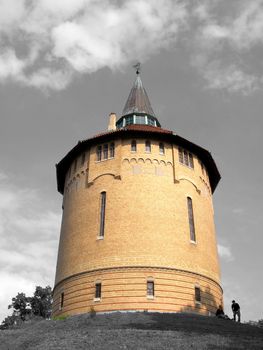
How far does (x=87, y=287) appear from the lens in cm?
2567

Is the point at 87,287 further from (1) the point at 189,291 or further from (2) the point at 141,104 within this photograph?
(2) the point at 141,104

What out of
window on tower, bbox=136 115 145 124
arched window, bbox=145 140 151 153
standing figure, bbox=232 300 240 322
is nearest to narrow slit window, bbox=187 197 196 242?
arched window, bbox=145 140 151 153

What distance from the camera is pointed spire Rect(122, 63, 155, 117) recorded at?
3969cm

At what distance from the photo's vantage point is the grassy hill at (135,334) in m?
14.7

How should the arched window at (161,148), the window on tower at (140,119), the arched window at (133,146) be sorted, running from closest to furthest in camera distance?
the arched window at (133,146), the arched window at (161,148), the window on tower at (140,119)

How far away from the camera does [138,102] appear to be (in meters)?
40.3

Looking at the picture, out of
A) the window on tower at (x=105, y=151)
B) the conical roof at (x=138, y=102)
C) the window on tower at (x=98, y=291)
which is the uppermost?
the conical roof at (x=138, y=102)

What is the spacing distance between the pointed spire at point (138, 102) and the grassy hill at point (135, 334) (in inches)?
878

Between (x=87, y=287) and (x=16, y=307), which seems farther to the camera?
(x=16, y=307)

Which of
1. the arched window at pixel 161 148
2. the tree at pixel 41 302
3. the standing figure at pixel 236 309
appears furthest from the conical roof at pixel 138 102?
the tree at pixel 41 302

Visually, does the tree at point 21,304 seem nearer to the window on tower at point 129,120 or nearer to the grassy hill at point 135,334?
the window on tower at point 129,120

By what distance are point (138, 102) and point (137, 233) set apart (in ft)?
58.3

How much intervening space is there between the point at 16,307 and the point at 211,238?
3195 centimetres

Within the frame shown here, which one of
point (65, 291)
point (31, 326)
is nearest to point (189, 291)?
point (65, 291)
